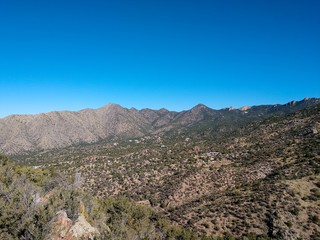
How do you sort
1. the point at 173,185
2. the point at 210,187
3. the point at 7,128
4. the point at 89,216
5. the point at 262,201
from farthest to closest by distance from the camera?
the point at 7,128, the point at 173,185, the point at 210,187, the point at 262,201, the point at 89,216

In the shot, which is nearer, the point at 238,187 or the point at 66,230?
the point at 66,230

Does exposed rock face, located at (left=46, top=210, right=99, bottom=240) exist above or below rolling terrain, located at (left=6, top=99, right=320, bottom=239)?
above

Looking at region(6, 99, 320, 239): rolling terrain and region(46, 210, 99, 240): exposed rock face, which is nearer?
region(46, 210, 99, 240): exposed rock face

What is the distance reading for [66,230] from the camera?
526 inches

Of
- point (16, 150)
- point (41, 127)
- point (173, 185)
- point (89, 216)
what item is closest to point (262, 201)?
point (173, 185)

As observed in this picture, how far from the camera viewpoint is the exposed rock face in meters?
12.3

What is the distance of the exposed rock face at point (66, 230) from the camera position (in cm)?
1232

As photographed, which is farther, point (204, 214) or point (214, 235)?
point (204, 214)

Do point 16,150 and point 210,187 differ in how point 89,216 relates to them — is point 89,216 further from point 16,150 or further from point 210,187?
point 16,150

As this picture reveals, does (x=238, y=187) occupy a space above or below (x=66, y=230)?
below

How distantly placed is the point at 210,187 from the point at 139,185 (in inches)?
796

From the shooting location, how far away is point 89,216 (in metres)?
20.1

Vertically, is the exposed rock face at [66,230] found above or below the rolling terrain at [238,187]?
above

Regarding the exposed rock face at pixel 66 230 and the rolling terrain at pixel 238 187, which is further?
the rolling terrain at pixel 238 187
